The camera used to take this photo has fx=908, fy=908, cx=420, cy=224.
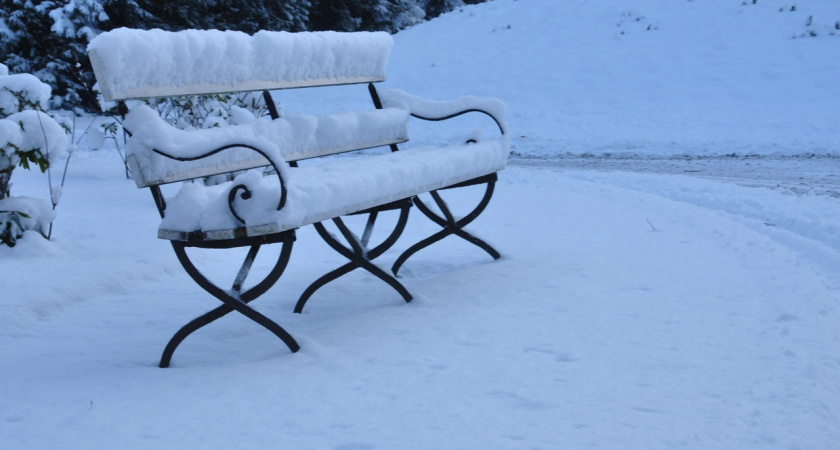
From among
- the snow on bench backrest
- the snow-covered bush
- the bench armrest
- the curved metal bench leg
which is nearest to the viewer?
the snow on bench backrest

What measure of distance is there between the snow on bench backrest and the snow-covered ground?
2.96ft

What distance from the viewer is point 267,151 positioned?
267cm

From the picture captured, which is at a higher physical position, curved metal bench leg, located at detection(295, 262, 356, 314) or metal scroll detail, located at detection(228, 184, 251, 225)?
metal scroll detail, located at detection(228, 184, 251, 225)

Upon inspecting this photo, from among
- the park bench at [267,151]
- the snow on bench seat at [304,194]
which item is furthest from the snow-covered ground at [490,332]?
the snow on bench seat at [304,194]

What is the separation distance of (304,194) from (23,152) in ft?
7.19

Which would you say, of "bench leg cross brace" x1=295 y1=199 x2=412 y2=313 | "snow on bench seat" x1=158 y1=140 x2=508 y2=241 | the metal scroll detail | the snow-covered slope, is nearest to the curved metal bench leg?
"bench leg cross brace" x1=295 y1=199 x2=412 y2=313

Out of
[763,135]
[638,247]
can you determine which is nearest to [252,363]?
[638,247]

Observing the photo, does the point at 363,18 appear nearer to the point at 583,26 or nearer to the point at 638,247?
the point at 583,26

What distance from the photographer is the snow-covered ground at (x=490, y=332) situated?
2359 millimetres

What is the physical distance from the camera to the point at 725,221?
5422 mm

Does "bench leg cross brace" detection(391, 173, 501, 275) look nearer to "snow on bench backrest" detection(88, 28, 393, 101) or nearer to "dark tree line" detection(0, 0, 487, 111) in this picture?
"snow on bench backrest" detection(88, 28, 393, 101)

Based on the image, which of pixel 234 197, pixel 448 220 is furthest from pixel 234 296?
pixel 448 220

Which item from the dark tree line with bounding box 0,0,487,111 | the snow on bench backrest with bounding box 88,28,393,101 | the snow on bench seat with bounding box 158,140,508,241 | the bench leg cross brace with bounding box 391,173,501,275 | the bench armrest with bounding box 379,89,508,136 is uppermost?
the snow on bench backrest with bounding box 88,28,393,101

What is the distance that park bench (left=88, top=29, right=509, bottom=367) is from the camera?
2.67 meters
